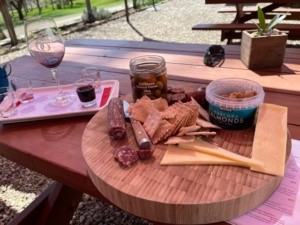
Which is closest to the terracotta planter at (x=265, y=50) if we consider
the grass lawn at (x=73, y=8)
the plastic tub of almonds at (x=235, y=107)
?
the plastic tub of almonds at (x=235, y=107)

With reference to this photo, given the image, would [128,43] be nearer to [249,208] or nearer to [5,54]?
[249,208]

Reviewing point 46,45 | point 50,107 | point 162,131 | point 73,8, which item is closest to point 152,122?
point 162,131

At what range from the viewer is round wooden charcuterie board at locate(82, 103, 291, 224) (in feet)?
1.79

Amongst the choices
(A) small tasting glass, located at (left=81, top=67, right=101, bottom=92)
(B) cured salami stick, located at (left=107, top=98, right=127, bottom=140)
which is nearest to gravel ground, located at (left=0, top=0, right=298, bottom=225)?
(A) small tasting glass, located at (left=81, top=67, right=101, bottom=92)

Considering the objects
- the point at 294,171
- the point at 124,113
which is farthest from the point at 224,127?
the point at 124,113

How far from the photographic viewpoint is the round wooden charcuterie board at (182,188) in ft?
1.79

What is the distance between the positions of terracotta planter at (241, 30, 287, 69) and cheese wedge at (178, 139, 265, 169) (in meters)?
0.75

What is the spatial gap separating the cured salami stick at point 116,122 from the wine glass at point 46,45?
29cm

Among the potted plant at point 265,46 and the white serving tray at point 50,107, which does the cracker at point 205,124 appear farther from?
the potted plant at point 265,46

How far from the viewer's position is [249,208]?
22.5 inches

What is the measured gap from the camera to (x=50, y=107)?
1072 mm

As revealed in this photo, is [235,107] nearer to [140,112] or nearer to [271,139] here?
[271,139]

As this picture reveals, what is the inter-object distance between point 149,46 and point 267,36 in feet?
2.48

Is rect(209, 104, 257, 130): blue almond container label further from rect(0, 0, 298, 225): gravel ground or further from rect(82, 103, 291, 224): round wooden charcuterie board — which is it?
rect(0, 0, 298, 225): gravel ground
